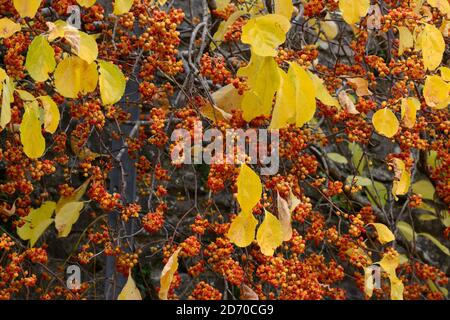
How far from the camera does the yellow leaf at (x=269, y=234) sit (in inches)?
50.3

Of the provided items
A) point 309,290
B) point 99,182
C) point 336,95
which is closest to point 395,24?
point 336,95

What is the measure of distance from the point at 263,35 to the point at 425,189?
45.5 inches

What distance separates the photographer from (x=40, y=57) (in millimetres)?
1261

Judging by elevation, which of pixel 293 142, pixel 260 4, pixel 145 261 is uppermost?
pixel 260 4

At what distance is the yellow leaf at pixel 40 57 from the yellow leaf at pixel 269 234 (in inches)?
17.6

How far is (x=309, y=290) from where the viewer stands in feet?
4.78

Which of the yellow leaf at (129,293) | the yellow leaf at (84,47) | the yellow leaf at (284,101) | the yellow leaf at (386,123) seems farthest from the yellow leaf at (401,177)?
the yellow leaf at (84,47)

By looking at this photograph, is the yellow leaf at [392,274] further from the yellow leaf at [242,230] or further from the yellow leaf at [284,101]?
the yellow leaf at [284,101]

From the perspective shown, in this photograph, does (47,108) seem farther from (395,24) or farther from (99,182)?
(395,24)

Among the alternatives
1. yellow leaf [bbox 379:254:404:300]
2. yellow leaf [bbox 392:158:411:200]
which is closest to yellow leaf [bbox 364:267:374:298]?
yellow leaf [bbox 379:254:404:300]

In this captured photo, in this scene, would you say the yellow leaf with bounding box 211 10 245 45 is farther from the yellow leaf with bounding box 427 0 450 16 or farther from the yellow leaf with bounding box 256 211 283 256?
the yellow leaf with bounding box 256 211 283 256

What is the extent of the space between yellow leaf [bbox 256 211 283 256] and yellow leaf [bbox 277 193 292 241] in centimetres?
6

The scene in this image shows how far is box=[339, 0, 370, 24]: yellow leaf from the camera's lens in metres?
1.36

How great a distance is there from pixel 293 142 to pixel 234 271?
322 mm
